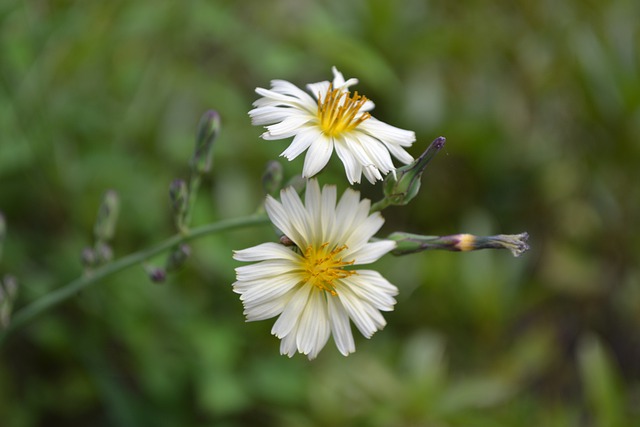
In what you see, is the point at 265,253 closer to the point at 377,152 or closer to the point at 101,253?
the point at 377,152

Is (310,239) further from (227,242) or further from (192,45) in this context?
(192,45)

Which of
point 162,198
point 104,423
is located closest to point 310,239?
point 162,198

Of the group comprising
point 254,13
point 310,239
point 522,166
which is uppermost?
point 254,13

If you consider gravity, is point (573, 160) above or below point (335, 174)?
above

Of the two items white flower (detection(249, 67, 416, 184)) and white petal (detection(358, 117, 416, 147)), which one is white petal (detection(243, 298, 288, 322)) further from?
white petal (detection(358, 117, 416, 147))

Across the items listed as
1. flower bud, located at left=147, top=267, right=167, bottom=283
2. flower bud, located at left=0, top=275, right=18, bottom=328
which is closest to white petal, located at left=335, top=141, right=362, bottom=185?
flower bud, located at left=147, top=267, right=167, bottom=283

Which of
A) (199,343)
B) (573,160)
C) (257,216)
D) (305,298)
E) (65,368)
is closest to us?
(305,298)

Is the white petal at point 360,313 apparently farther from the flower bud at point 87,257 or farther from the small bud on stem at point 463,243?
the flower bud at point 87,257
